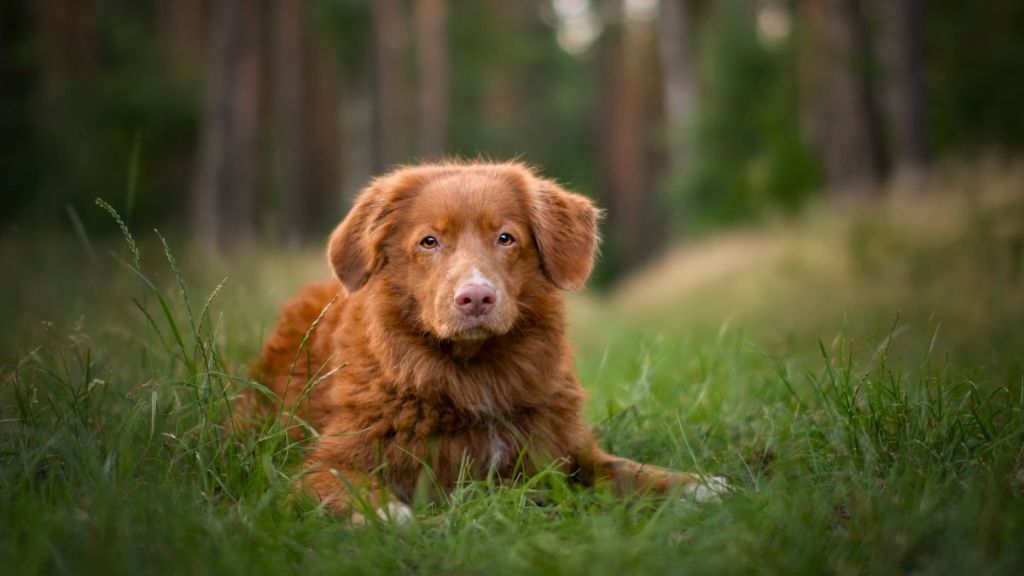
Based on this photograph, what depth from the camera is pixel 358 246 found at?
3.88 m

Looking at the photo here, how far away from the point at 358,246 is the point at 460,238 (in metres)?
0.51

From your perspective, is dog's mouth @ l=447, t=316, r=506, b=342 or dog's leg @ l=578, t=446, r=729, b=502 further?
dog's mouth @ l=447, t=316, r=506, b=342

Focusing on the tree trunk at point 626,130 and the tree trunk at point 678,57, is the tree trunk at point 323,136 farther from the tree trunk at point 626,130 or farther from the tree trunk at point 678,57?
the tree trunk at point 626,130

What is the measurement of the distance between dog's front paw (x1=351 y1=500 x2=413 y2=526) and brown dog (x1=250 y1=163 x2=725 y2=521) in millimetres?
81

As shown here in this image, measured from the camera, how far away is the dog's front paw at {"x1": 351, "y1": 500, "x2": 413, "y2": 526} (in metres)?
2.88

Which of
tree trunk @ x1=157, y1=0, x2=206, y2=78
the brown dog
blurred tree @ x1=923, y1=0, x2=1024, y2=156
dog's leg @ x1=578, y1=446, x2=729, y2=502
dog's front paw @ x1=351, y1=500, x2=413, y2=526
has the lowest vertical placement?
dog's leg @ x1=578, y1=446, x2=729, y2=502

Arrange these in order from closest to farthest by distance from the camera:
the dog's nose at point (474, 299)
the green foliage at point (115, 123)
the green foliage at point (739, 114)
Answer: the dog's nose at point (474, 299) < the green foliage at point (115, 123) < the green foliage at point (739, 114)

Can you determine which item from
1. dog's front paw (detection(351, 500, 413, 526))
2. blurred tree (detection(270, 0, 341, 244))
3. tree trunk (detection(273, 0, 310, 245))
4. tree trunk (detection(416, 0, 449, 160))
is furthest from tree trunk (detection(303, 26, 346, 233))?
dog's front paw (detection(351, 500, 413, 526))

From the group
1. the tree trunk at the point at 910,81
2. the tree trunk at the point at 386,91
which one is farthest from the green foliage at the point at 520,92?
the tree trunk at the point at 910,81

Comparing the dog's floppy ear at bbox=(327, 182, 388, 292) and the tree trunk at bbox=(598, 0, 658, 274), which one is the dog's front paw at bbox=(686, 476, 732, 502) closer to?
the dog's floppy ear at bbox=(327, 182, 388, 292)

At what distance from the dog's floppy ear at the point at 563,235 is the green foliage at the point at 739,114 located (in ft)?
53.4

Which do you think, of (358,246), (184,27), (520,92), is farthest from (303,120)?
(358,246)

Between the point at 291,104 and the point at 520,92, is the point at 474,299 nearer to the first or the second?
the point at 291,104

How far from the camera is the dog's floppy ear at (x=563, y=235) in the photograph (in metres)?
3.85
